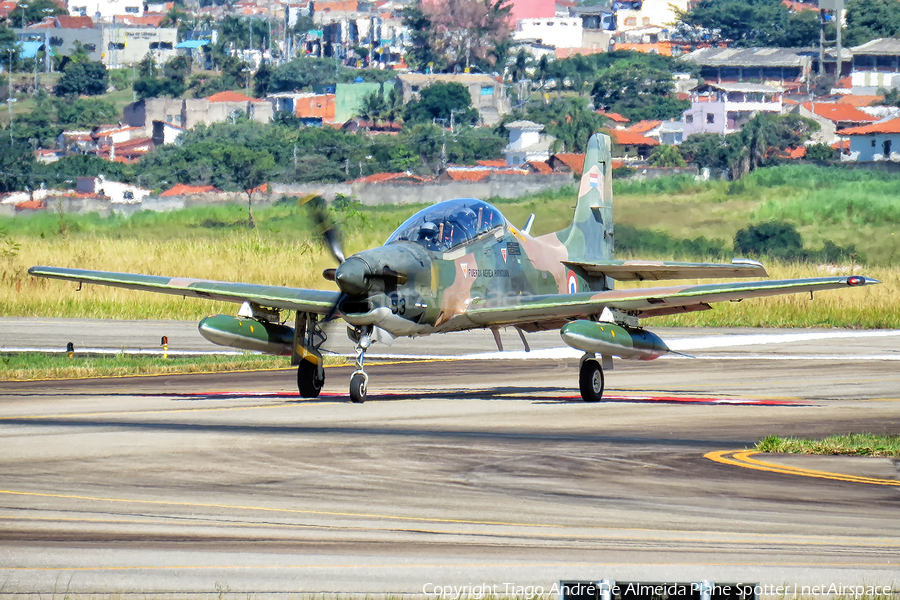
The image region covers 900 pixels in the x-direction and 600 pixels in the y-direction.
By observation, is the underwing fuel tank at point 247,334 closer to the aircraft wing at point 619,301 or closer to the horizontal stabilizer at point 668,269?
the aircraft wing at point 619,301

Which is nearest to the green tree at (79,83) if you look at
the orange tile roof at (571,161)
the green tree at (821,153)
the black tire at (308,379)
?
the orange tile roof at (571,161)

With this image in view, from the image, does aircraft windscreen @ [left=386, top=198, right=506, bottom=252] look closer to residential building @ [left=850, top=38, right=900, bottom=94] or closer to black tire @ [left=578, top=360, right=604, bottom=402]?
black tire @ [left=578, top=360, right=604, bottom=402]

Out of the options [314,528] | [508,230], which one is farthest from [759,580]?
[508,230]

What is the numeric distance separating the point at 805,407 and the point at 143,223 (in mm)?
53991

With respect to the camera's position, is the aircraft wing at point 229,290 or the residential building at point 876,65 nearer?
the aircraft wing at point 229,290

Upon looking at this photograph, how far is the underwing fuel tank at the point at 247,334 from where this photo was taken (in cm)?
2169

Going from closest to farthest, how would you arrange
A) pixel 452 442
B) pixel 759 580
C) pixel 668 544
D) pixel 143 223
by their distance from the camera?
pixel 759 580 → pixel 668 544 → pixel 452 442 → pixel 143 223

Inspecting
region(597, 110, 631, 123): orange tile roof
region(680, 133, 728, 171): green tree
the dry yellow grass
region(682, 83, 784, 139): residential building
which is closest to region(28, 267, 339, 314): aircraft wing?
the dry yellow grass

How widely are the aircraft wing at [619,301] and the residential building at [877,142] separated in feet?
330

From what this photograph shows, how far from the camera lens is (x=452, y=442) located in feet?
55.7

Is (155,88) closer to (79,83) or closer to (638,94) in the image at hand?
(79,83)

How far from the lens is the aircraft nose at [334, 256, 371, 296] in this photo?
19.6 meters

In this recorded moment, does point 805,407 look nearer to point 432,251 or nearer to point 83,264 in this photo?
point 432,251

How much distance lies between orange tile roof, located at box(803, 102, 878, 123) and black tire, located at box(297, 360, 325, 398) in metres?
131
